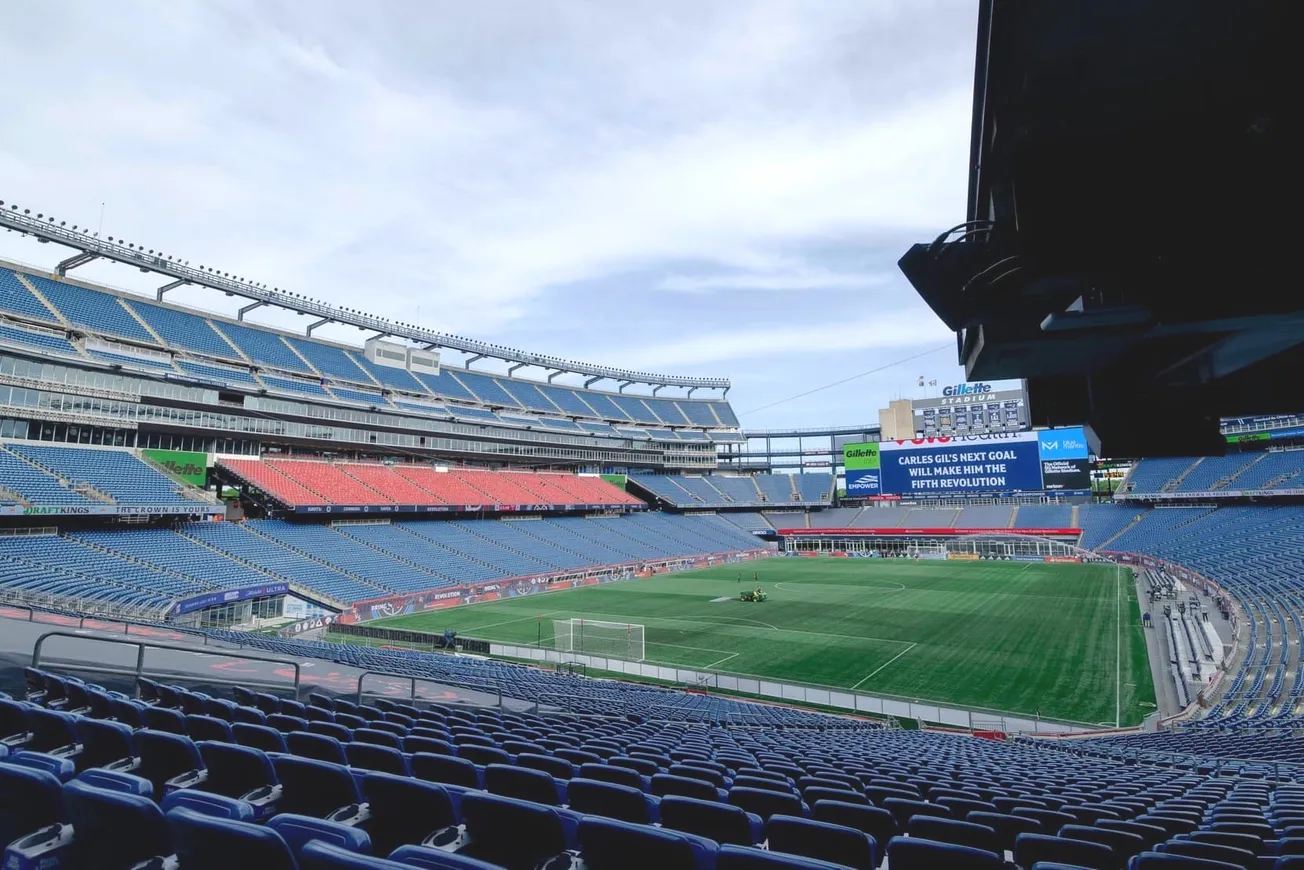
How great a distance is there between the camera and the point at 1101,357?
6207mm

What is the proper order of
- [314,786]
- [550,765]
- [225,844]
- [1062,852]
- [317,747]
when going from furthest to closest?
[550,765] → [317,747] → [314,786] → [1062,852] → [225,844]

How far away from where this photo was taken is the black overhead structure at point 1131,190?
3098 mm

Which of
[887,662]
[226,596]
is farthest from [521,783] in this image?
[226,596]

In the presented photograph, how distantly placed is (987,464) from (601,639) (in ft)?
172

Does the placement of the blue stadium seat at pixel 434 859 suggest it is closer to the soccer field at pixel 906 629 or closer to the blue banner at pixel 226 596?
the soccer field at pixel 906 629

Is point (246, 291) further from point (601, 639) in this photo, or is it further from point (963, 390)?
point (963, 390)

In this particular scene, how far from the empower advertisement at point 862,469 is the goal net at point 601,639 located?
4750 centimetres

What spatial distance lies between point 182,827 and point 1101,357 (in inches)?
296

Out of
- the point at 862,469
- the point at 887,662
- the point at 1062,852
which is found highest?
the point at 862,469

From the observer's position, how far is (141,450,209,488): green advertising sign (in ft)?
135

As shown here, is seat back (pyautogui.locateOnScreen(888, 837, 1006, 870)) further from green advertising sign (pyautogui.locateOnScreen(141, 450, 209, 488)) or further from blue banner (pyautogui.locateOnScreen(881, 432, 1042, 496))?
blue banner (pyautogui.locateOnScreen(881, 432, 1042, 496))

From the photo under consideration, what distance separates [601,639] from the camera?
32.0 m

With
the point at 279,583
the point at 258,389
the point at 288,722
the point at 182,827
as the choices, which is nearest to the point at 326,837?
the point at 182,827

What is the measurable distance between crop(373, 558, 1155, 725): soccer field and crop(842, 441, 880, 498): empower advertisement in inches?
725
